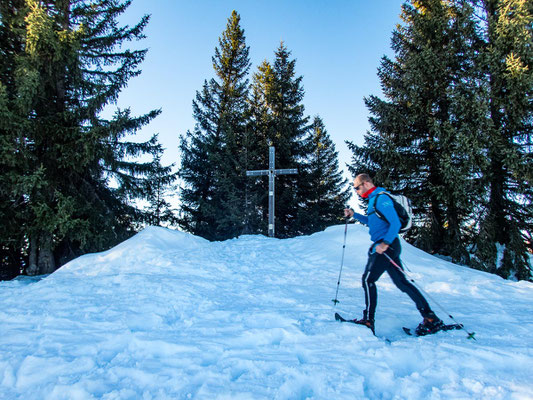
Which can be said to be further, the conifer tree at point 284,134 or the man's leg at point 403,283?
the conifer tree at point 284,134

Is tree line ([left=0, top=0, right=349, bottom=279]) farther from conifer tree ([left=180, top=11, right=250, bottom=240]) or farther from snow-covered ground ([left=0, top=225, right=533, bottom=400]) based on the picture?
snow-covered ground ([left=0, top=225, right=533, bottom=400])

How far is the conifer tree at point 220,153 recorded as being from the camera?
17641mm

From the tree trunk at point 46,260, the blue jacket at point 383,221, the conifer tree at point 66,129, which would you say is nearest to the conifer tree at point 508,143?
the blue jacket at point 383,221

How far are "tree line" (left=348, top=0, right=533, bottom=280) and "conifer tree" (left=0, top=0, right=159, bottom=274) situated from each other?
1011 centimetres

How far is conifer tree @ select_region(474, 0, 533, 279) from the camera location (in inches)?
368

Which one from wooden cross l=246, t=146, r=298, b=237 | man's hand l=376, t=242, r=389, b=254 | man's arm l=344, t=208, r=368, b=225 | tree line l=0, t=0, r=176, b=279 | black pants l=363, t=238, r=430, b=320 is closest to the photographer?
man's hand l=376, t=242, r=389, b=254

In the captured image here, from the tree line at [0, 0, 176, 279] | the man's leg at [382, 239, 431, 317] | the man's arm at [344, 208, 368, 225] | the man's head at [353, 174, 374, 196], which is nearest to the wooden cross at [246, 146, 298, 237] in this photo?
the tree line at [0, 0, 176, 279]

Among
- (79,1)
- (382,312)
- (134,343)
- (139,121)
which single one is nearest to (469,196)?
(382,312)

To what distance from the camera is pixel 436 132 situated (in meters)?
10.0

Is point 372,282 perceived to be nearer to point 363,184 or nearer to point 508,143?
point 363,184

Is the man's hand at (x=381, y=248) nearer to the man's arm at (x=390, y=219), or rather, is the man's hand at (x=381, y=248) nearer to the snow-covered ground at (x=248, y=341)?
the man's arm at (x=390, y=219)

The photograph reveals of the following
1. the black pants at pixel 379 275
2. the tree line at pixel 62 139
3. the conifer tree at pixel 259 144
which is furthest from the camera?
the conifer tree at pixel 259 144

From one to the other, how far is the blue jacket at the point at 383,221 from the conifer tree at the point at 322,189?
1440 centimetres

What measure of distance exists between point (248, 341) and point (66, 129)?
965 centimetres
